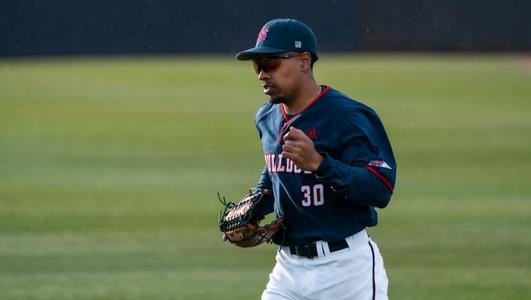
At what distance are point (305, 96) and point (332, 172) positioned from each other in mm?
622

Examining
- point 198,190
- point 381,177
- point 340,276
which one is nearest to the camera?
point 381,177

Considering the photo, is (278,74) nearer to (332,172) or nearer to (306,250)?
(332,172)

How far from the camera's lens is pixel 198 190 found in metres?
14.5

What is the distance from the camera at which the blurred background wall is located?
11750mm

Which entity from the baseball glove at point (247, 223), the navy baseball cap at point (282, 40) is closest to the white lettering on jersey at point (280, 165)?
the baseball glove at point (247, 223)

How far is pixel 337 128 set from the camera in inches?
203

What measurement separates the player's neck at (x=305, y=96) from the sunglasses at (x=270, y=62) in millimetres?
156

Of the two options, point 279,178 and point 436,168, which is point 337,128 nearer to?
point 279,178

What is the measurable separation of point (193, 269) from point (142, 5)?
3.38 m

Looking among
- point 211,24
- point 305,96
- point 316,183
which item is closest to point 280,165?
point 316,183

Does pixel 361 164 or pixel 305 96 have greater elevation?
pixel 305 96

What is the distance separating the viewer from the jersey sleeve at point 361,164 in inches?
191

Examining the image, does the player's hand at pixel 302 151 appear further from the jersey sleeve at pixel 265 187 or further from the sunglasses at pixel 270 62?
the jersey sleeve at pixel 265 187

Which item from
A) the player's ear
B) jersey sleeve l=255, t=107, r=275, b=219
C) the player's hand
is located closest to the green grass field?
jersey sleeve l=255, t=107, r=275, b=219
